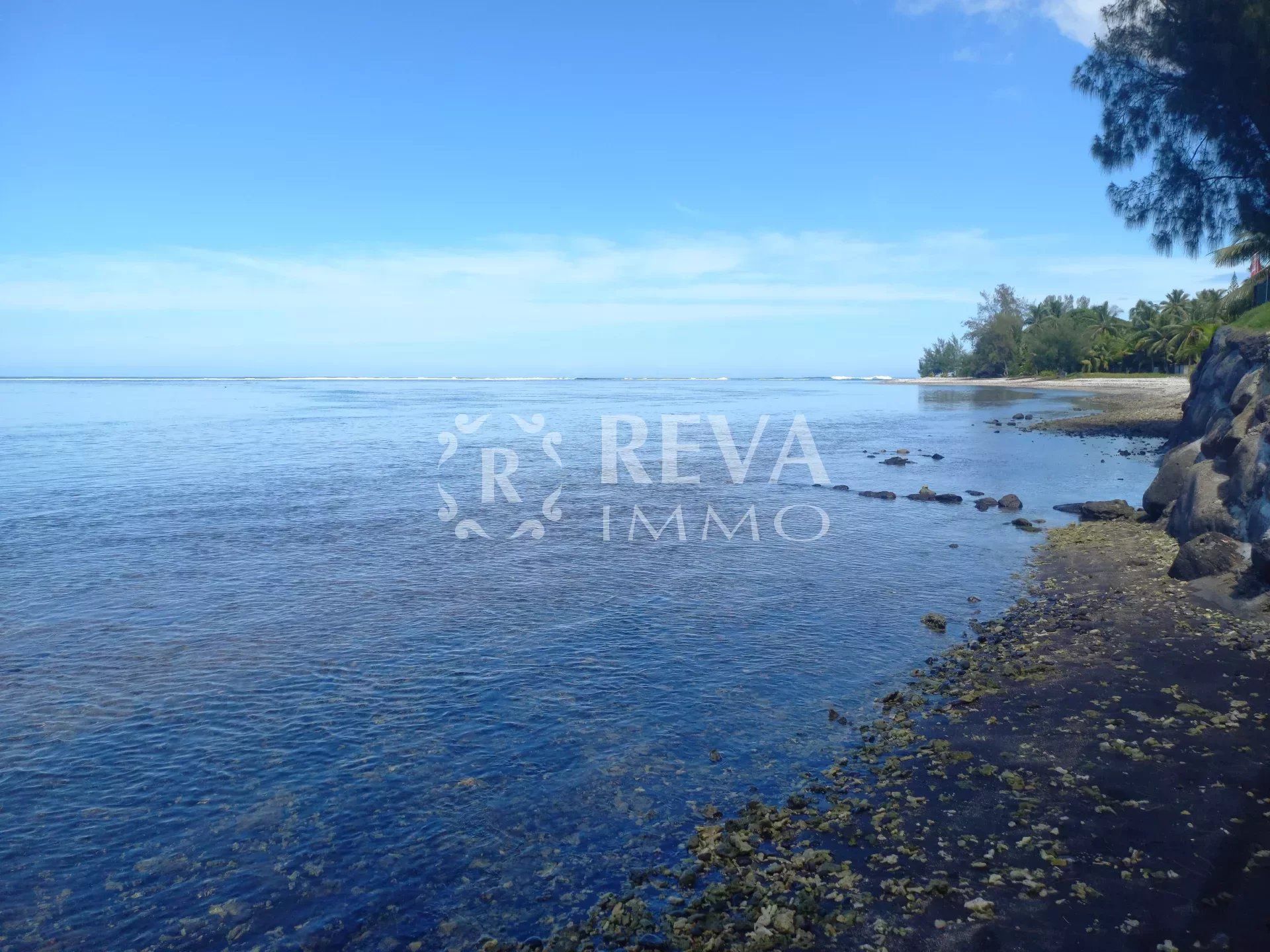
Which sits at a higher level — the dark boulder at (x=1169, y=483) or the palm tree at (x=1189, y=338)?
the palm tree at (x=1189, y=338)

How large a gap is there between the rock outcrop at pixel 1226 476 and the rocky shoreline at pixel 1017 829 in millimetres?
4627

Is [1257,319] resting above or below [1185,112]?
below

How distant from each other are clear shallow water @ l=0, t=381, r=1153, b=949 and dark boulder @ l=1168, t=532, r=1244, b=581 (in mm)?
4187

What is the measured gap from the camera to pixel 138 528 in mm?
32906

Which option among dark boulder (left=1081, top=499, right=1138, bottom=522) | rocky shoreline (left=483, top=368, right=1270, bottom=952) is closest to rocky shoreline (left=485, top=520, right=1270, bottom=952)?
rocky shoreline (left=483, top=368, right=1270, bottom=952)

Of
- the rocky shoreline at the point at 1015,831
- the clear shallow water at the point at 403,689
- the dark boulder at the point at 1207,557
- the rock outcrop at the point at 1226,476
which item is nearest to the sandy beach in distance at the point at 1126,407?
the rock outcrop at the point at 1226,476

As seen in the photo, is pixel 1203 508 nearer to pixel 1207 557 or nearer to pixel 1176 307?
pixel 1207 557

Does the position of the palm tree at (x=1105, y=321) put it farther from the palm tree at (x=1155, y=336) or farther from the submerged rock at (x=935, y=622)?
the submerged rock at (x=935, y=622)

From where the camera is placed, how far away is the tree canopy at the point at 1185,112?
3119 centimetres

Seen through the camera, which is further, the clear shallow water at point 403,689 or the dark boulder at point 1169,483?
the dark boulder at point 1169,483

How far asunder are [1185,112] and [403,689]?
121ft

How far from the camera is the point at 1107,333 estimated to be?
151 m

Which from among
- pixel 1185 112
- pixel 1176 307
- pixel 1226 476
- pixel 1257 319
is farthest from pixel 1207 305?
pixel 1226 476

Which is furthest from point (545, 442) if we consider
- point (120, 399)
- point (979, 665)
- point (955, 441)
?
point (120, 399)
